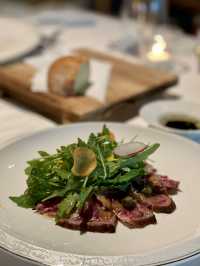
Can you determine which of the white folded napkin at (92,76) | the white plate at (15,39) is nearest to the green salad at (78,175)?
the white folded napkin at (92,76)

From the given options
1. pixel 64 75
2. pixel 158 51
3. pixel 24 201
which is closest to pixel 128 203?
pixel 24 201

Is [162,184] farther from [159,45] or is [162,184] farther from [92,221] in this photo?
[159,45]

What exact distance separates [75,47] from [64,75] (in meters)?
0.52

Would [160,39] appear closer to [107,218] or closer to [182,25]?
[107,218]

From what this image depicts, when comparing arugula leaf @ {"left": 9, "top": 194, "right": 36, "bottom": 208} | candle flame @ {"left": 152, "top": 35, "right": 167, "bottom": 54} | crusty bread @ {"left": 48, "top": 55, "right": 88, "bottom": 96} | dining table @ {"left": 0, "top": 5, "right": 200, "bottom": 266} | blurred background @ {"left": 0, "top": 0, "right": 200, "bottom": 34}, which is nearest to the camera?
arugula leaf @ {"left": 9, "top": 194, "right": 36, "bottom": 208}

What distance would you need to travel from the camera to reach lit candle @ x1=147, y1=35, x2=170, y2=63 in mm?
1364

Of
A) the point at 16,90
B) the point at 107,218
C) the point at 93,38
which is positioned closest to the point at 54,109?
the point at 16,90

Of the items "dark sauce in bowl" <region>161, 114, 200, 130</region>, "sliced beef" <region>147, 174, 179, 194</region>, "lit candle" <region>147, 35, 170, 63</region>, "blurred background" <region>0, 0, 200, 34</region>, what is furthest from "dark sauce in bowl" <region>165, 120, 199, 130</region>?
"blurred background" <region>0, 0, 200, 34</region>

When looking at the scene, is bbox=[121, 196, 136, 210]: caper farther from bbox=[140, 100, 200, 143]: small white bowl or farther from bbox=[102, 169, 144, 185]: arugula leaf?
bbox=[140, 100, 200, 143]: small white bowl

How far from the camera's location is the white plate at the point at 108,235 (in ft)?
1.75

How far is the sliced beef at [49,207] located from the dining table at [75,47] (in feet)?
0.27

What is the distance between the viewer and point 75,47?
1516mm

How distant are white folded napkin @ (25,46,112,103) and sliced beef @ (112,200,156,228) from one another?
398mm

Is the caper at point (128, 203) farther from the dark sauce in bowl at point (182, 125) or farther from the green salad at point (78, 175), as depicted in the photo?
the dark sauce in bowl at point (182, 125)
